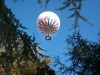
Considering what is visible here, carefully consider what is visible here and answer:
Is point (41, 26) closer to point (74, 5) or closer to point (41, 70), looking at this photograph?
point (41, 70)

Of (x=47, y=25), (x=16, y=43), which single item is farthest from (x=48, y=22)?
(x=16, y=43)

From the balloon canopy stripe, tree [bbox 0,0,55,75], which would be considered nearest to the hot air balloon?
the balloon canopy stripe

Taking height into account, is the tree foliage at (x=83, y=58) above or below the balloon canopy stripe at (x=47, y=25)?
below

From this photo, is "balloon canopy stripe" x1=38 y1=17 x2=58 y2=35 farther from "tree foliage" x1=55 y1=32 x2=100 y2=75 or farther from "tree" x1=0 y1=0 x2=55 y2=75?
"tree" x1=0 y1=0 x2=55 y2=75

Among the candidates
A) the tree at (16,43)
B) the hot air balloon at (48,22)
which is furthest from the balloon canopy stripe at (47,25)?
the tree at (16,43)

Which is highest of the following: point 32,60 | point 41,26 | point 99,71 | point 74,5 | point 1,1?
point 41,26

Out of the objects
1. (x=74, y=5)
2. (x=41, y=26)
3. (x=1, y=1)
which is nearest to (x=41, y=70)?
(x=41, y=26)

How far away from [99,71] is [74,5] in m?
9.35

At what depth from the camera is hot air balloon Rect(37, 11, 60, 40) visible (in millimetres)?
16844

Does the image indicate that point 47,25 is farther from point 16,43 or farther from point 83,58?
point 16,43

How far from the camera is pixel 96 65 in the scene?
13.8 metres

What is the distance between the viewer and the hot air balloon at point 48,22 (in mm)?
16844

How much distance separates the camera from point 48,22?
17125mm

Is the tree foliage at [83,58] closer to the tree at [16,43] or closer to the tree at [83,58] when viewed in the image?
the tree at [83,58]
